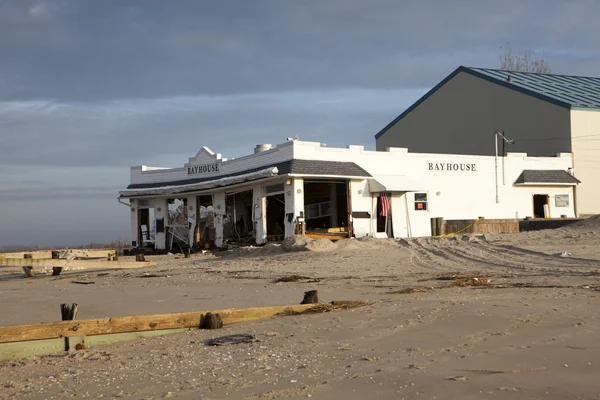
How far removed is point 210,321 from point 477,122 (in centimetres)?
3458

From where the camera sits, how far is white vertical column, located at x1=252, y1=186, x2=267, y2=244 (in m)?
29.6

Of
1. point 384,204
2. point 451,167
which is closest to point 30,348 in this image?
point 384,204

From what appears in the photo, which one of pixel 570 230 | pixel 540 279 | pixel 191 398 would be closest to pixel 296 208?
pixel 570 230

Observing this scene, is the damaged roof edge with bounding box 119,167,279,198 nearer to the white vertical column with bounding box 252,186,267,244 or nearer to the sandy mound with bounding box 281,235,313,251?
the white vertical column with bounding box 252,186,267,244

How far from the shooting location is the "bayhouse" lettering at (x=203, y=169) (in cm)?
3406

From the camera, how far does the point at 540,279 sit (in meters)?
13.4

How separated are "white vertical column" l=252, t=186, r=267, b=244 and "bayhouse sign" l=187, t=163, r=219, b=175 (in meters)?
4.37

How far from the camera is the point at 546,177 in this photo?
34.4 m

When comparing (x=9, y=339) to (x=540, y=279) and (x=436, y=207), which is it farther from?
(x=436, y=207)

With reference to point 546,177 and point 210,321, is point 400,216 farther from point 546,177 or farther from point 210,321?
point 210,321

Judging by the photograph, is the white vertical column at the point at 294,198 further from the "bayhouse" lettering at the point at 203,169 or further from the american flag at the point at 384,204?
the "bayhouse" lettering at the point at 203,169

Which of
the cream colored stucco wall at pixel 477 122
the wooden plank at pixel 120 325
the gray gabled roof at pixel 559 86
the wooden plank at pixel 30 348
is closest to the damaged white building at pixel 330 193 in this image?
the cream colored stucco wall at pixel 477 122

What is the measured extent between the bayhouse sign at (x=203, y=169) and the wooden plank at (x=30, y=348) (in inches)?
1008

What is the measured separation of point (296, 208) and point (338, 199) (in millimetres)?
5340
